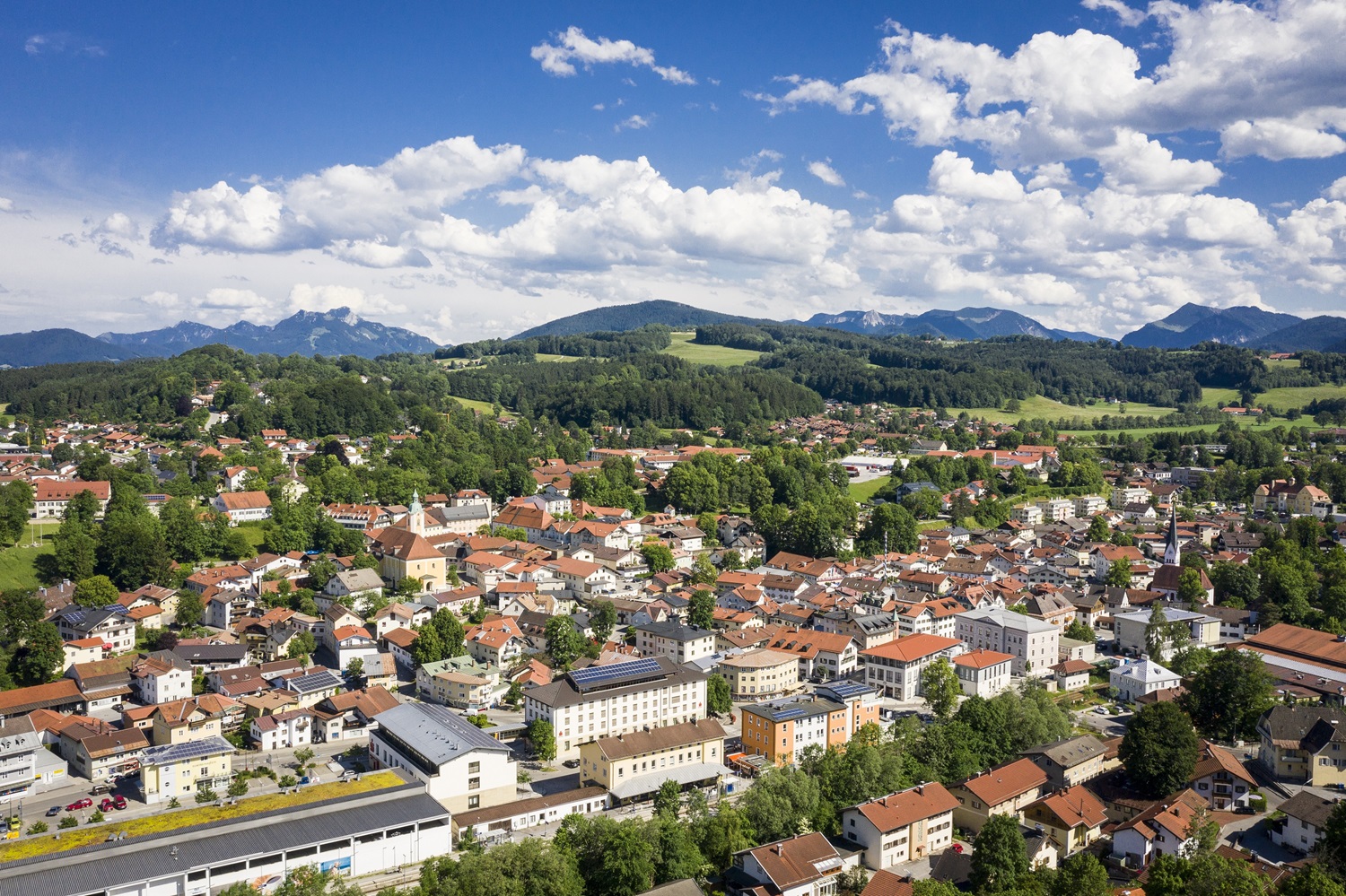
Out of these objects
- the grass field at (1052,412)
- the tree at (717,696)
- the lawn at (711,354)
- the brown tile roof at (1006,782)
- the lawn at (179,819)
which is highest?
the lawn at (711,354)

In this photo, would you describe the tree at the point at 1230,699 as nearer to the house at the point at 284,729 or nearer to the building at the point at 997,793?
the building at the point at 997,793

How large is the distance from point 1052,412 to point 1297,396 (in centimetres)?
2231

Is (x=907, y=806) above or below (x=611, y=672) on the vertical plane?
below

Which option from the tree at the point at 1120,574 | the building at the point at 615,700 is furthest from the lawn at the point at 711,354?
the building at the point at 615,700

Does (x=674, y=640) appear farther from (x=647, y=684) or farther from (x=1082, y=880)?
(x=1082, y=880)

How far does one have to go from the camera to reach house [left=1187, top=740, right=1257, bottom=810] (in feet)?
73.0

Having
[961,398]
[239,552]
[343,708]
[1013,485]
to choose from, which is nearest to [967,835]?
Result: [343,708]

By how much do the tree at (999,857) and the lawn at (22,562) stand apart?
30755 mm

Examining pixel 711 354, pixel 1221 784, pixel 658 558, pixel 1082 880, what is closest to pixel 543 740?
pixel 1082 880

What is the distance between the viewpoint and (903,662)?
1147 inches

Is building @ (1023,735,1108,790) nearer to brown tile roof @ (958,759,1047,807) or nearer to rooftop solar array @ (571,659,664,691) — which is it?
brown tile roof @ (958,759,1047,807)

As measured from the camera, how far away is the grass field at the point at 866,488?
2295 inches

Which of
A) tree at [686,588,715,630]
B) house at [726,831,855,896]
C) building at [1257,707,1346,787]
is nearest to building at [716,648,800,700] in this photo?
tree at [686,588,715,630]

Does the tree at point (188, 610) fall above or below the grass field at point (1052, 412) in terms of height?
below
